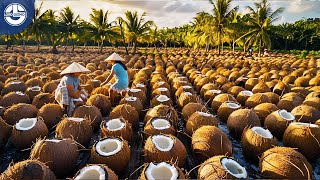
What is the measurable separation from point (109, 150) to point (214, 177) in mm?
1776

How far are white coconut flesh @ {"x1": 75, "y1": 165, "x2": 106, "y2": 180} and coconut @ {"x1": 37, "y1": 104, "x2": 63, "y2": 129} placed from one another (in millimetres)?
3098

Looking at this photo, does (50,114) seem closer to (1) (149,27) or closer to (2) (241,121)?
(2) (241,121)

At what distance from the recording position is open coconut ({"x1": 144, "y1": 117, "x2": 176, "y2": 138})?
498 centimetres

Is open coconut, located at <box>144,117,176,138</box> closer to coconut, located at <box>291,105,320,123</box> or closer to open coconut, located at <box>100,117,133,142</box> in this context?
open coconut, located at <box>100,117,133,142</box>

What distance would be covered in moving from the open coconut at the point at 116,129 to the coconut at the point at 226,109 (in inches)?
108

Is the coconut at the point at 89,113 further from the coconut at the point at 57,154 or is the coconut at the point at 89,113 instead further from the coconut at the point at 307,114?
the coconut at the point at 307,114

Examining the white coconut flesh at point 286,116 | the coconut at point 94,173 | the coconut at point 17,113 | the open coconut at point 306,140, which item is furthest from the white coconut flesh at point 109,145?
the white coconut flesh at point 286,116

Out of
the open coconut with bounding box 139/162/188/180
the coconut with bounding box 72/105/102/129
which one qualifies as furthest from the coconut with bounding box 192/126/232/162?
the coconut with bounding box 72/105/102/129

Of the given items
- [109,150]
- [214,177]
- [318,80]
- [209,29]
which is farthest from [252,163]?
[209,29]

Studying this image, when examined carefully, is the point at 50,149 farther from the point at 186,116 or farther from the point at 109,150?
the point at 186,116

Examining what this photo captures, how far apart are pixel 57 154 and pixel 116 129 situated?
122 centimetres

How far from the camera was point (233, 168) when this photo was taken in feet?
12.1

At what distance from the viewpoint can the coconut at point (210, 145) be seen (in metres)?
4.49

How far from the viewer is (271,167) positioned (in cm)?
400
